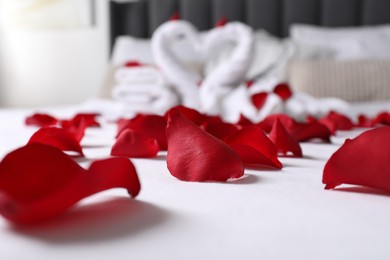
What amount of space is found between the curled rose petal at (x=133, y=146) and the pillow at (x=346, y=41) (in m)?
2.04

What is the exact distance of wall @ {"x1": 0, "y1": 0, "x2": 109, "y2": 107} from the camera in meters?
3.70

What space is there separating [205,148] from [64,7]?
3406 mm

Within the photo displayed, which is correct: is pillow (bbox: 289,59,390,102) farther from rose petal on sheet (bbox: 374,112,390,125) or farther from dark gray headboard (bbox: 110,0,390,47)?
rose petal on sheet (bbox: 374,112,390,125)

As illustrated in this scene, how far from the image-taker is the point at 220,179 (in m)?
0.54

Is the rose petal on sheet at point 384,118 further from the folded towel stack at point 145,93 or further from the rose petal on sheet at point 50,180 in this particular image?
the rose petal on sheet at point 50,180

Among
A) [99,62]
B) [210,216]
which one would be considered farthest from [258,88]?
[99,62]

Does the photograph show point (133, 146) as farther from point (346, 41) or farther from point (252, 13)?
point (252, 13)

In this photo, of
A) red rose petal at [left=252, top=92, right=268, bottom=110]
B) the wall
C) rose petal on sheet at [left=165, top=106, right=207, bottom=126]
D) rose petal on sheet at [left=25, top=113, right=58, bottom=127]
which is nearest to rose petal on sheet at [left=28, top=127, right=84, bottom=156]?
rose petal on sheet at [left=165, top=106, right=207, bottom=126]

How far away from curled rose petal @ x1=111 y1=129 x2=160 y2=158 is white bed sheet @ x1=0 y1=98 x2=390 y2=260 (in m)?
0.19

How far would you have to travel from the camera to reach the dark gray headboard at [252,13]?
3039mm

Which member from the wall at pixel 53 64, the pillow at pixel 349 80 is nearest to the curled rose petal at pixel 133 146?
the pillow at pixel 349 80

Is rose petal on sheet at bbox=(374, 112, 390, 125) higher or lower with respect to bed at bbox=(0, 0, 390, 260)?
lower

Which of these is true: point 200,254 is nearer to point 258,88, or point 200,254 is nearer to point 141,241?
point 141,241

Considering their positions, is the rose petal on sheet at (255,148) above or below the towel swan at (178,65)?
above
